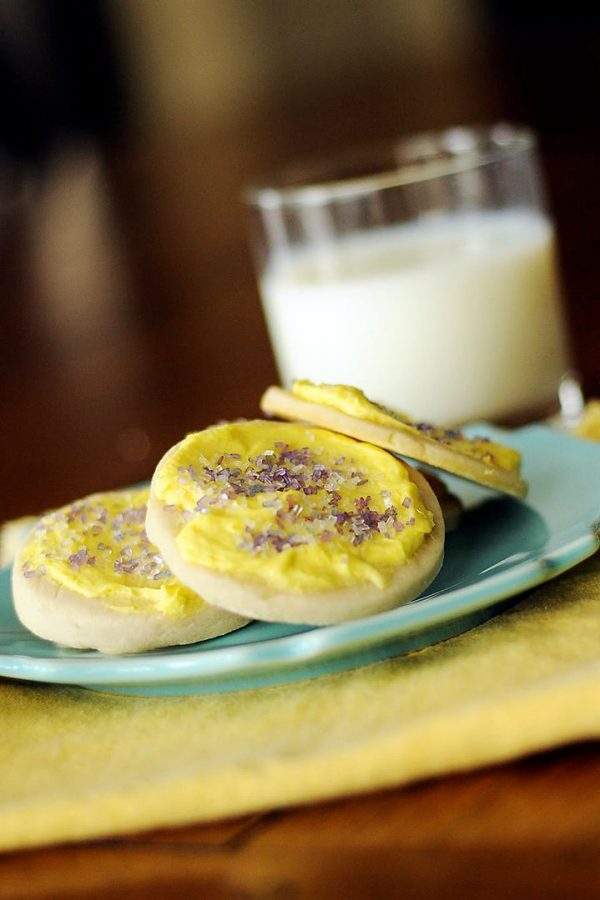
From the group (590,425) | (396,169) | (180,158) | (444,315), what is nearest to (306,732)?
(590,425)

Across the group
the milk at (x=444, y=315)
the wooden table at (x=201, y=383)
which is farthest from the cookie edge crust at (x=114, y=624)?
the milk at (x=444, y=315)

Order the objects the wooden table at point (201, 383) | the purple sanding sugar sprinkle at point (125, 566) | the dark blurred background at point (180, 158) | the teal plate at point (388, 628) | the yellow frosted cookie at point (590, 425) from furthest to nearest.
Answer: the dark blurred background at point (180, 158) < the yellow frosted cookie at point (590, 425) < the purple sanding sugar sprinkle at point (125, 566) < the teal plate at point (388, 628) < the wooden table at point (201, 383)

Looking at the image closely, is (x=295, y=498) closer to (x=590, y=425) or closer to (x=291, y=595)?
(x=291, y=595)

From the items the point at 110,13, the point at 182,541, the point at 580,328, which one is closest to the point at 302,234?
the point at 580,328

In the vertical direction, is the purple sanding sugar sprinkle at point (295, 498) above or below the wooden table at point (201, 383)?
above

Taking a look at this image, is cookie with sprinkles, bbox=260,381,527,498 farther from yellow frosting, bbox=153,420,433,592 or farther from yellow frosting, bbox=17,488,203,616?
yellow frosting, bbox=17,488,203,616

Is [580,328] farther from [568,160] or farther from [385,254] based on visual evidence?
[568,160]

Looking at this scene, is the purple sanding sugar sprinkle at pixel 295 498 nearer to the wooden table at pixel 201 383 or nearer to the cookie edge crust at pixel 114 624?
the cookie edge crust at pixel 114 624
